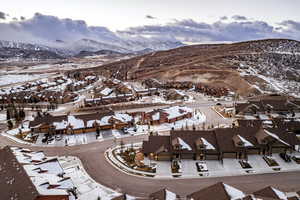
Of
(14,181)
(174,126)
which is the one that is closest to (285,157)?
(174,126)

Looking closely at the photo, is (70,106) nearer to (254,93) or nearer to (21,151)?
(21,151)

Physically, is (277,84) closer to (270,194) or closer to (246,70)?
(246,70)

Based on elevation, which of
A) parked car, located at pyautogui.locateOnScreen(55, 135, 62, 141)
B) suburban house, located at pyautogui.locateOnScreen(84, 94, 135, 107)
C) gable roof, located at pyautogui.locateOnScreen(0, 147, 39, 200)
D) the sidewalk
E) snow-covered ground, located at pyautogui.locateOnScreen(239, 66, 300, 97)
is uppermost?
snow-covered ground, located at pyautogui.locateOnScreen(239, 66, 300, 97)

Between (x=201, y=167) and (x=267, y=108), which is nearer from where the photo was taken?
(x=201, y=167)

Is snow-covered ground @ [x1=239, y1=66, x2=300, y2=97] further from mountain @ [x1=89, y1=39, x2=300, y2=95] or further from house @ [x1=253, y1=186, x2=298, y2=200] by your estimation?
house @ [x1=253, y1=186, x2=298, y2=200]

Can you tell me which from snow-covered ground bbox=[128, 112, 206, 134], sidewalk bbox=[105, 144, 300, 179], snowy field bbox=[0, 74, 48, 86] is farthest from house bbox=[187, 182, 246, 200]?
snowy field bbox=[0, 74, 48, 86]

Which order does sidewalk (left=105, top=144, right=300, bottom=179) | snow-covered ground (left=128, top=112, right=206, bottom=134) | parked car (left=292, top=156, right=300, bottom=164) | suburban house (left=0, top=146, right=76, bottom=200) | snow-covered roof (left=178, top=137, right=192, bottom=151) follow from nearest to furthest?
suburban house (left=0, top=146, right=76, bottom=200)
sidewalk (left=105, top=144, right=300, bottom=179)
parked car (left=292, top=156, right=300, bottom=164)
snow-covered roof (left=178, top=137, right=192, bottom=151)
snow-covered ground (left=128, top=112, right=206, bottom=134)

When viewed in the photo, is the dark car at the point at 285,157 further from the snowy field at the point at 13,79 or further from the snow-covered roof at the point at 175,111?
the snowy field at the point at 13,79
